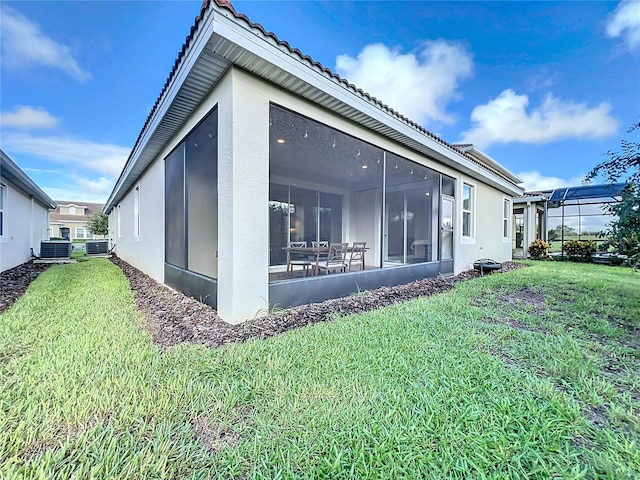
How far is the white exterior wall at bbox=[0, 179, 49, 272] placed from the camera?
8703mm

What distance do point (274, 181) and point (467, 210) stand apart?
257 inches

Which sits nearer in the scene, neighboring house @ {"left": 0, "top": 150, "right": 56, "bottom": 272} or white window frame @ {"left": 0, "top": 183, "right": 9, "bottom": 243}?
neighboring house @ {"left": 0, "top": 150, "right": 56, "bottom": 272}

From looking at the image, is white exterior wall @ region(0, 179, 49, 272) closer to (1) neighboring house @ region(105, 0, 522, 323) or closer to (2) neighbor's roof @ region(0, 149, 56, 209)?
(2) neighbor's roof @ region(0, 149, 56, 209)

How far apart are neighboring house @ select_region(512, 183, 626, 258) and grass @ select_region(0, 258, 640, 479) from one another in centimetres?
1351

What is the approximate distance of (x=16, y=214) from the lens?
9695mm

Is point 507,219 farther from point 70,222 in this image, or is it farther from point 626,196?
point 70,222

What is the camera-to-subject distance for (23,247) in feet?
34.7

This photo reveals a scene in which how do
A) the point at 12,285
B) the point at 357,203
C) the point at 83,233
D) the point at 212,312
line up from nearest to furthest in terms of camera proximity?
the point at 212,312
the point at 12,285
the point at 357,203
the point at 83,233

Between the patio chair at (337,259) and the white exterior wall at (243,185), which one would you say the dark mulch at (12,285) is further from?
the patio chair at (337,259)

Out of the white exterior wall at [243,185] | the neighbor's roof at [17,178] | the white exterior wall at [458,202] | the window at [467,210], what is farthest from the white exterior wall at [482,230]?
the neighbor's roof at [17,178]

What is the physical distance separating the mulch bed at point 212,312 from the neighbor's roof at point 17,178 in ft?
9.92

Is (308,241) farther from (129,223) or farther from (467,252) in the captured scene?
(129,223)

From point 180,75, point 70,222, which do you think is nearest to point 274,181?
point 180,75

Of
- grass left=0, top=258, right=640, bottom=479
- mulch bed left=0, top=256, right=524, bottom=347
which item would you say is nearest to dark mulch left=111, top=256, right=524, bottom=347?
mulch bed left=0, top=256, right=524, bottom=347
